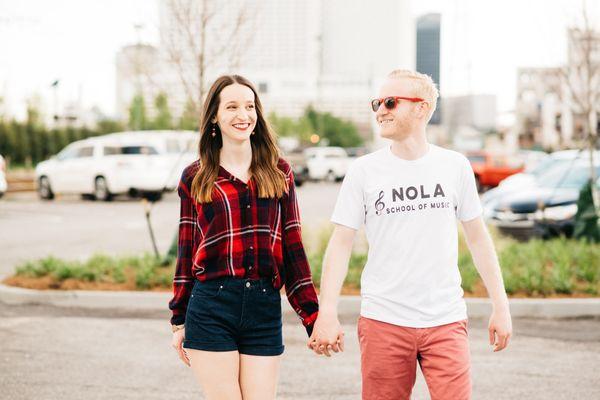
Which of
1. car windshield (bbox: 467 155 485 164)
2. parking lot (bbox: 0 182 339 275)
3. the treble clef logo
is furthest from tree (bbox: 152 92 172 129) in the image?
the treble clef logo

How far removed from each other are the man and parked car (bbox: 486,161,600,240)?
29.0 ft

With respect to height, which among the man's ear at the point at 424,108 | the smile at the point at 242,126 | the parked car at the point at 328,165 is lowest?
the parked car at the point at 328,165

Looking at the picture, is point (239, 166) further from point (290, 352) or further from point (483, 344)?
point (483, 344)

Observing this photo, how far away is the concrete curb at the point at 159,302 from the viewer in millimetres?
7766

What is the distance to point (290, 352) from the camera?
21.0ft

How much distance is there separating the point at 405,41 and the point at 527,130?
25.8m

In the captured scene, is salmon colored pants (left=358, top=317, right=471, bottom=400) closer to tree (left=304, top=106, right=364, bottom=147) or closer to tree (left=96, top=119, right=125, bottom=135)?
tree (left=96, top=119, right=125, bottom=135)

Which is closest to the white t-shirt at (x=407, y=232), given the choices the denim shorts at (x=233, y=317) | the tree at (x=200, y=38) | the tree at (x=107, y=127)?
the denim shorts at (x=233, y=317)

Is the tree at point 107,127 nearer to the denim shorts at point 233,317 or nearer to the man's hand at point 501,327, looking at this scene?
the denim shorts at point 233,317

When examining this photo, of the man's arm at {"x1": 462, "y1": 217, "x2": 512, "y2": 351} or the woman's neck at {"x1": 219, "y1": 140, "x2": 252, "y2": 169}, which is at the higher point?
the woman's neck at {"x1": 219, "y1": 140, "x2": 252, "y2": 169}

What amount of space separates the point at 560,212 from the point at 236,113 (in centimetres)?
1031

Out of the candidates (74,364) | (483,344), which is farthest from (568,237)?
(74,364)

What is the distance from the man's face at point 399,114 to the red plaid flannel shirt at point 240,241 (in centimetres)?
45

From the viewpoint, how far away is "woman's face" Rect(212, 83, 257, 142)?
10.4ft
